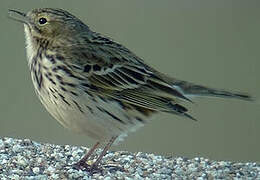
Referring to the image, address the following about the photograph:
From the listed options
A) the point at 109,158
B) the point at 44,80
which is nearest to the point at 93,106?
the point at 44,80

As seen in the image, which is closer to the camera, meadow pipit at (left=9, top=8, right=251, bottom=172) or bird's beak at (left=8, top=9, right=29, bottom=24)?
meadow pipit at (left=9, top=8, right=251, bottom=172)

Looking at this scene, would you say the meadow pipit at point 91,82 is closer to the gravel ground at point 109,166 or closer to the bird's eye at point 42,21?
the bird's eye at point 42,21

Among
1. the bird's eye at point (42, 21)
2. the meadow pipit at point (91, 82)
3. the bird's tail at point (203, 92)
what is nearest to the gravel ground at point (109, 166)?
the meadow pipit at point (91, 82)

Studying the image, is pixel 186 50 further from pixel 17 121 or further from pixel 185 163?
pixel 185 163

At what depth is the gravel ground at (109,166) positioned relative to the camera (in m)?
11.0

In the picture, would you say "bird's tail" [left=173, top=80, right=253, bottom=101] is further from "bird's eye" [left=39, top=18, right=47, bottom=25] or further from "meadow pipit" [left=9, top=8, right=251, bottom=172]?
"bird's eye" [left=39, top=18, right=47, bottom=25]

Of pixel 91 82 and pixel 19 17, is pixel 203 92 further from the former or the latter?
pixel 19 17

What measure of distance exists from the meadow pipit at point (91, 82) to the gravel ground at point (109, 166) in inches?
14.9

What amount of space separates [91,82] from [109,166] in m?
1.17

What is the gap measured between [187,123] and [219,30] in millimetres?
5310

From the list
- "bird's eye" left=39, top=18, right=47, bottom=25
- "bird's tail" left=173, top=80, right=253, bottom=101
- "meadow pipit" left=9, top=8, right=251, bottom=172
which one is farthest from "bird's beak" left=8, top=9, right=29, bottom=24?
"bird's tail" left=173, top=80, right=253, bottom=101

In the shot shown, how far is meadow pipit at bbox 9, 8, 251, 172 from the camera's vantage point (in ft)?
35.3

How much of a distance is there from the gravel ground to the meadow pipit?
0.38 meters

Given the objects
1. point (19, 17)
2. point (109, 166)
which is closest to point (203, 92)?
point (109, 166)
